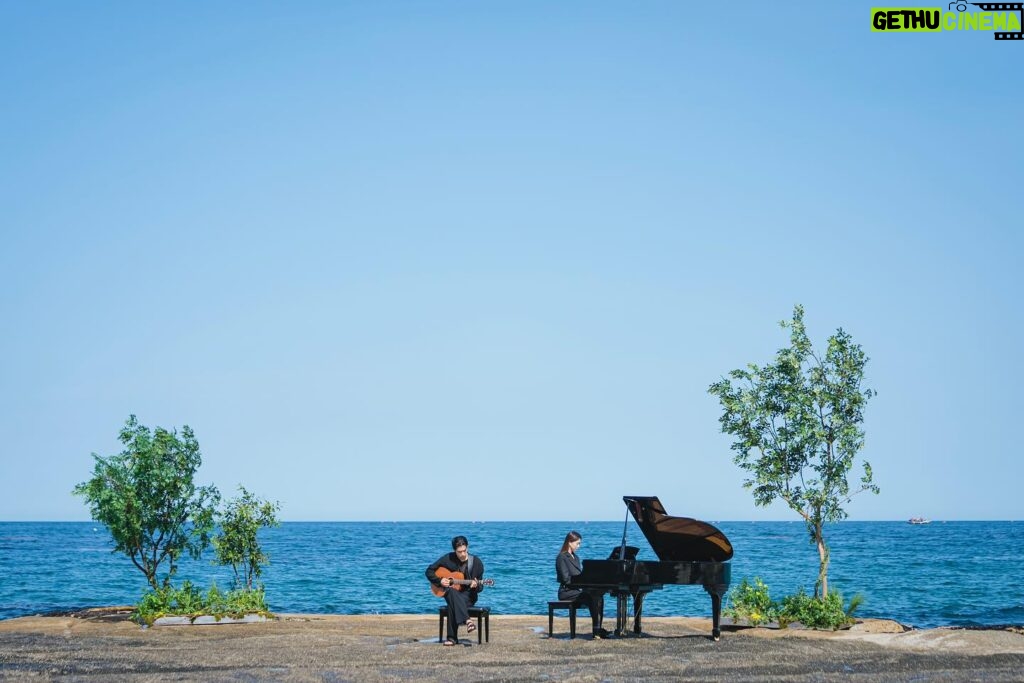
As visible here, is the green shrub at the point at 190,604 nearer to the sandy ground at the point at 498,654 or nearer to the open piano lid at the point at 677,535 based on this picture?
the sandy ground at the point at 498,654

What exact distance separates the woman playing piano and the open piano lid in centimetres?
121

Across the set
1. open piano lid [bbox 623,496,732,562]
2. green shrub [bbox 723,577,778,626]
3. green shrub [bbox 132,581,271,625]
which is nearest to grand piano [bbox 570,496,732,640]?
open piano lid [bbox 623,496,732,562]

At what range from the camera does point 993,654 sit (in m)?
18.5

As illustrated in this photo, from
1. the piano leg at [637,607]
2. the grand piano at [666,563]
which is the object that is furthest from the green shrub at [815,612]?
the piano leg at [637,607]

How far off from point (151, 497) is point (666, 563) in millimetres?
11225

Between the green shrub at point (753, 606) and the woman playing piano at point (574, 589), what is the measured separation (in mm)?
3091

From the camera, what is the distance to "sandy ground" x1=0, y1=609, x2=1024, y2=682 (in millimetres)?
16047

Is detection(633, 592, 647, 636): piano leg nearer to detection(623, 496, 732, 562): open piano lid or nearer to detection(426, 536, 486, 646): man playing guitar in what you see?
detection(623, 496, 732, 562): open piano lid

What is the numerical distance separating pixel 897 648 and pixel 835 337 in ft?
21.0

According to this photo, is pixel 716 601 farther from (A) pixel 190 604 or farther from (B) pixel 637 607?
(A) pixel 190 604

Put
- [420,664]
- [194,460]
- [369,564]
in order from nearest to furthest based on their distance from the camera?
[420,664], [194,460], [369,564]

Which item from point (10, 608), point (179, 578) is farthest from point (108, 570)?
point (10, 608)

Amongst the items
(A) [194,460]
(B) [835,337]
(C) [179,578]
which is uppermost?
(B) [835,337]

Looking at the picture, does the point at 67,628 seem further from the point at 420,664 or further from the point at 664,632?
the point at 664,632
